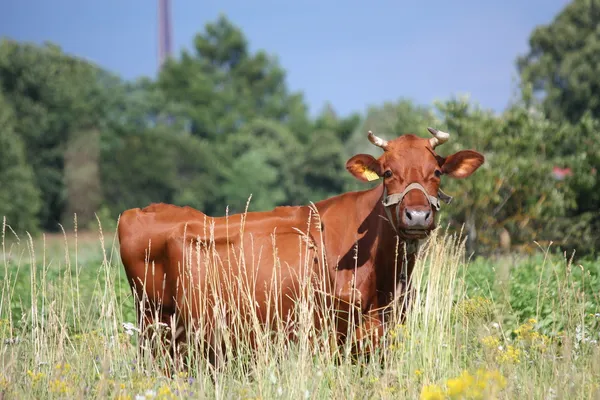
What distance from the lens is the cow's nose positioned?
536 cm

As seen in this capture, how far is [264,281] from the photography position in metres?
6.12

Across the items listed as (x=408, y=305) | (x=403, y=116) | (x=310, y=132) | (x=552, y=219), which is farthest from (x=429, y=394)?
(x=310, y=132)

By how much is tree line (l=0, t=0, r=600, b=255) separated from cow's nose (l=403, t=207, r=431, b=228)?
311 inches

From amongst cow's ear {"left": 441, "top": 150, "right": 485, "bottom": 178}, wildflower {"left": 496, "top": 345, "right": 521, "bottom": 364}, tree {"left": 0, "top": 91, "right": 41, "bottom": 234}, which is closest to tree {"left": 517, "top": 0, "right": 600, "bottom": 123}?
tree {"left": 0, "top": 91, "right": 41, "bottom": 234}

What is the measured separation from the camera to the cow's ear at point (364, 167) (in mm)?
6043

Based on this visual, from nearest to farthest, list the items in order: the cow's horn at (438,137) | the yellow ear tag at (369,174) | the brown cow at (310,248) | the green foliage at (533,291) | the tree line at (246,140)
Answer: the brown cow at (310,248) < the cow's horn at (438,137) < the yellow ear tag at (369,174) < the green foliage at (533,291) < the tree line at (246,140)

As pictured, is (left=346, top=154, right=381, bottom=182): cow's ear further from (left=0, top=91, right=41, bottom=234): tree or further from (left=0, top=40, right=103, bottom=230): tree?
(left=0, top=40, right=103, bottom=230): tree

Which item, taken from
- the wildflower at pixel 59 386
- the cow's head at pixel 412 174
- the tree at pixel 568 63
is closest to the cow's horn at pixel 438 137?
the cow's head at pixel 412 174

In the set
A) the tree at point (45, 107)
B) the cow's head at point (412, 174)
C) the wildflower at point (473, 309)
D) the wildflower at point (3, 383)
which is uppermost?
the tree at point (45, 107)

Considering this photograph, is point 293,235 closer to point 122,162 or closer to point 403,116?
point 403,116

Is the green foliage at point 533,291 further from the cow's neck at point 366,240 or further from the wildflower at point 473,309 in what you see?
the cow's neck at point 366,240

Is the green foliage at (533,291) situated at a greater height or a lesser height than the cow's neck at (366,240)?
lesser

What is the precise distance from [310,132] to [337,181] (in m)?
18.0

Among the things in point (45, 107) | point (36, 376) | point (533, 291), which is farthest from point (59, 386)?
point (45, 107)
